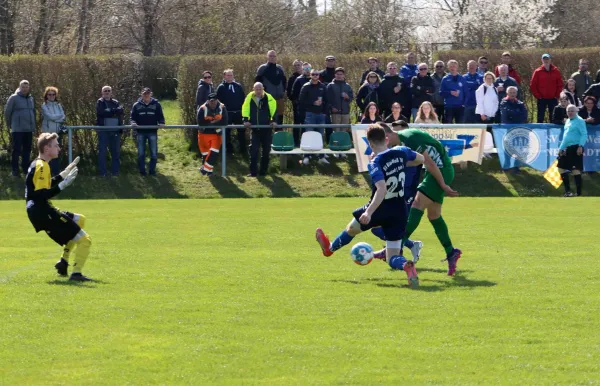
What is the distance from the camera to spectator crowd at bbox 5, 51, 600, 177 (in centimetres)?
2384

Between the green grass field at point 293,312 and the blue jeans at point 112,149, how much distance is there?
852 cm

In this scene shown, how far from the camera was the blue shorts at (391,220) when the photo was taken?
10914mm

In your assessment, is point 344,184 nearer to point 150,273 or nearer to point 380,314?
point 150,273

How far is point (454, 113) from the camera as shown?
81.3ft

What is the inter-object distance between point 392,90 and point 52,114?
7.72m

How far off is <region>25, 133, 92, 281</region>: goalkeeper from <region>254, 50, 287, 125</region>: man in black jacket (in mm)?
13912

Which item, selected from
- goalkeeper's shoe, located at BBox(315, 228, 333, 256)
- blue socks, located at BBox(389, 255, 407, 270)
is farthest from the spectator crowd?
blue socks, located at BBox(389, 255, 407, 270)

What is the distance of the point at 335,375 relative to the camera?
708cm

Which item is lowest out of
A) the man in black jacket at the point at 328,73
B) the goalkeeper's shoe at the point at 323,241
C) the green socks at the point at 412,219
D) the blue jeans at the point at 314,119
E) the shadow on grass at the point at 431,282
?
the shadow on grass at the point at 431,282

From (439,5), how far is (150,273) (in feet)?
145

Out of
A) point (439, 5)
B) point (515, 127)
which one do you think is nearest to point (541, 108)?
point (515, 127)

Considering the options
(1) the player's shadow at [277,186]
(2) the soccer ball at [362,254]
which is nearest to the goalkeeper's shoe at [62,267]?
(2) the soccer ball at [362,254]

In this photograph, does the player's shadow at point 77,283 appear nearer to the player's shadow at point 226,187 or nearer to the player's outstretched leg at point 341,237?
the player's outstretched leg at point 341,237

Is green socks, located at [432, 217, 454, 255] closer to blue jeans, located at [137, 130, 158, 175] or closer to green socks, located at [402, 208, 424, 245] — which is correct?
green socks, located at [402, 208, 424, 245]
